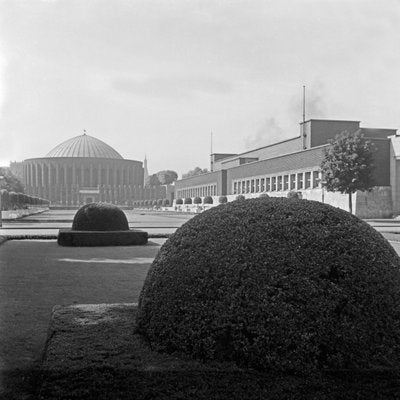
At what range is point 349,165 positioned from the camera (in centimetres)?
4175

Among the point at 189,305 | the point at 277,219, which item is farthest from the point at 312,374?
the point at 277,219

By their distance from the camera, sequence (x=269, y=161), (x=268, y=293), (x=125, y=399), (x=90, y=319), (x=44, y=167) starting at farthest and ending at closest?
(x=44, y=167)
(x=269, y=161)
(x=90, y=319)
(x=268, y=293)
(x=125, y=399)

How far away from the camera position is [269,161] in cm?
6750

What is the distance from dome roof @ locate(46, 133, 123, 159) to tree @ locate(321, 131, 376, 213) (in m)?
124

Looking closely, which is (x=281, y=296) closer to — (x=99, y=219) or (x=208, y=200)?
(x=99, y=219)

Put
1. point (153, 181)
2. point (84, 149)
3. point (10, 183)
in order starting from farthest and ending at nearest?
1. point (153, 181)
2. point (84, 149)
3. point (10, 183)

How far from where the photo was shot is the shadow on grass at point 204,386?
3.51 m

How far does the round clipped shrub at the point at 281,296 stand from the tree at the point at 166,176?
179m

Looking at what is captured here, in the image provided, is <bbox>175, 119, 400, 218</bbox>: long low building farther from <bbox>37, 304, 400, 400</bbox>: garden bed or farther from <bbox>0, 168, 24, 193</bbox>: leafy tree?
<bbox>37, 304, 400, 400</bbox>: garden bed

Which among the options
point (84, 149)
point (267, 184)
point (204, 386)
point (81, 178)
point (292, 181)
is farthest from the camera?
point (84, 149)

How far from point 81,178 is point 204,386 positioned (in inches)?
5967

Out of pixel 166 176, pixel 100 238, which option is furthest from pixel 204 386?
pixel 166 176

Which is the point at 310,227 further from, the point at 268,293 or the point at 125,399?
the point at 125,399

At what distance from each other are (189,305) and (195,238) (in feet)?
2.13
